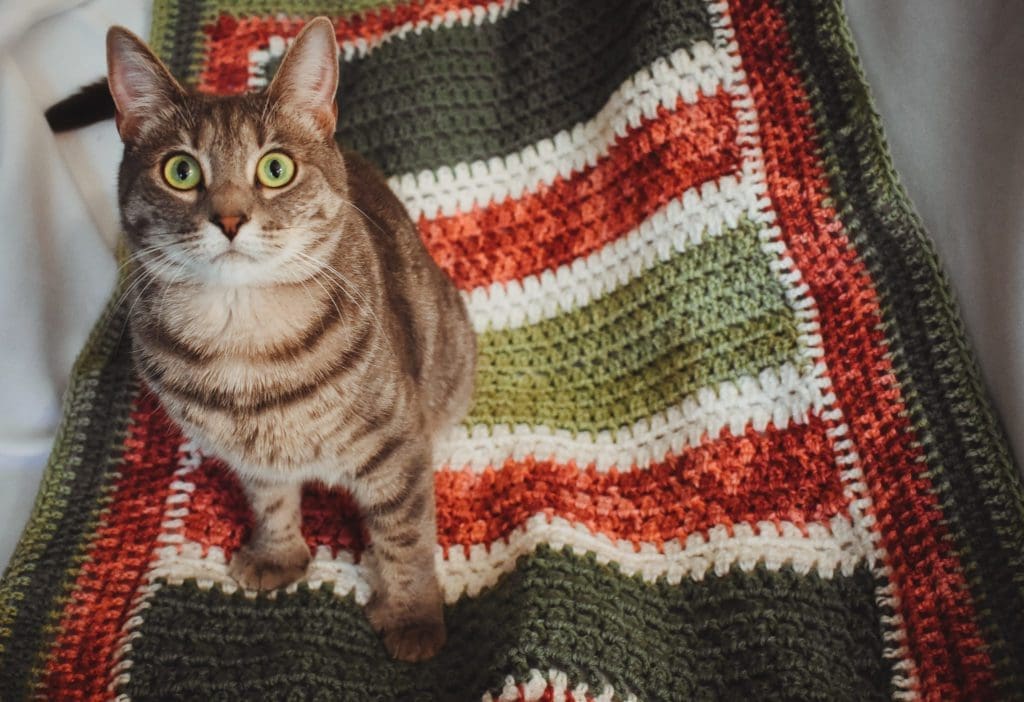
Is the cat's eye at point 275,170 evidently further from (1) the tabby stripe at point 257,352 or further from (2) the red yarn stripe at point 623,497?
(2) the red yarn stripe at point 623,497

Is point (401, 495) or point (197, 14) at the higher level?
point (197, 14)

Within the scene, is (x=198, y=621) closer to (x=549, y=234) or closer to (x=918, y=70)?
(x=549, y=234)

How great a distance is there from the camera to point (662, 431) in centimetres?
114

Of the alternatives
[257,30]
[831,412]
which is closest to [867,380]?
[831,412]

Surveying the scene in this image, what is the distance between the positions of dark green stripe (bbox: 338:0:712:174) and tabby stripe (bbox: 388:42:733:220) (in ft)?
0.06

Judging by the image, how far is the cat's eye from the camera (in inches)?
33.9

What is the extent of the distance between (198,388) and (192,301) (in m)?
0.10

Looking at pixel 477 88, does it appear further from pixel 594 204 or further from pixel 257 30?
pixel 257 30

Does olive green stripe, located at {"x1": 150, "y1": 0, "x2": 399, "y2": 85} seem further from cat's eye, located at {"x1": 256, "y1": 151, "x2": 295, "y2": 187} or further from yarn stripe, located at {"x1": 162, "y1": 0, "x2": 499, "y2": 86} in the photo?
cat's eye, located at {"x1": 256, "y1": 151, "x2": 295, "y2": 187}

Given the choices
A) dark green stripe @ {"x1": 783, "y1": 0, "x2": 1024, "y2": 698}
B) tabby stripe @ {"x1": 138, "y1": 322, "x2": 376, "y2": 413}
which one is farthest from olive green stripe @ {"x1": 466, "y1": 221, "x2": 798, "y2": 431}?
tabby stripe @ {"x1": 138, "y1": 322, "x2": 376, "y2": 413}

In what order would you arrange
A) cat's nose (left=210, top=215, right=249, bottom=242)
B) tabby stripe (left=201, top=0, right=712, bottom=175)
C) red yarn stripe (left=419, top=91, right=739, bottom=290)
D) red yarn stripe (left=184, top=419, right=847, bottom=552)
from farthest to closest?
tabby stripe (left=201, top=0, right=712, bottom=175) < red yarn stripe (left=419, top=91, right=739, bottom=290) < red yarn stripe (left=184, top=419, right=847, bottom=552) < cat's nose (left=210, top=215, right=249, bottom=242)

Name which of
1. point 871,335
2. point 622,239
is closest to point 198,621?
point 622,239

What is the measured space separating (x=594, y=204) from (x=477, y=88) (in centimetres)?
28

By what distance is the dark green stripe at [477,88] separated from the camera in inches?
50.6
